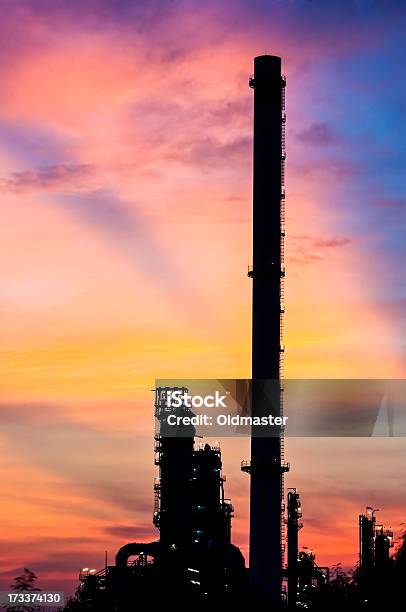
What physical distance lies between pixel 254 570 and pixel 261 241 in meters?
21.8

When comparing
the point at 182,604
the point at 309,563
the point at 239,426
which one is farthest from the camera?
the point at 309,563

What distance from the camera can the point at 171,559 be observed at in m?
74.5

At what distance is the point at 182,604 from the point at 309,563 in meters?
35.0

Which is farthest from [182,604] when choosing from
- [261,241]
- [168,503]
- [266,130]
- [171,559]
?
[266,130]

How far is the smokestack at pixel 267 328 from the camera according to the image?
7675 cm

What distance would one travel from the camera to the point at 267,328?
76.6m

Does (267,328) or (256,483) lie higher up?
(267,328)

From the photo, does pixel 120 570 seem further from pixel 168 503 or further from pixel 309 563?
pixel 309 563

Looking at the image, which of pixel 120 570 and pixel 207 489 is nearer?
pixel 120 570

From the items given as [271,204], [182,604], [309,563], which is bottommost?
[182,604]

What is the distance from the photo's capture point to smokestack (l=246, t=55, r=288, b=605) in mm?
76750

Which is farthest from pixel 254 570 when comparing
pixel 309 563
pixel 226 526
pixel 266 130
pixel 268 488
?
pixel 266 130

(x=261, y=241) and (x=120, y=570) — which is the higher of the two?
(x=261, y=241)

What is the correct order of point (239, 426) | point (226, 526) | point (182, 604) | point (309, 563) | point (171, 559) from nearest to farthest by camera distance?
point (182, 604), point (171, 559), point (239, 426), point (226, 526), point (309, 563)
